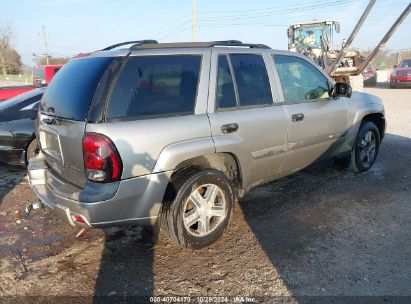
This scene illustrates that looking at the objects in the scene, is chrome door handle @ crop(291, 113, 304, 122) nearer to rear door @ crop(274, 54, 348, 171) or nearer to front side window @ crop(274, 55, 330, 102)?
rear door @ crop(274, 54, 348, 171)

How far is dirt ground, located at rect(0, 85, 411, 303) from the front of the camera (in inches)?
120

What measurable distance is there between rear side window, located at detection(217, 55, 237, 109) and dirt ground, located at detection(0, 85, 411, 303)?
53.7 inches

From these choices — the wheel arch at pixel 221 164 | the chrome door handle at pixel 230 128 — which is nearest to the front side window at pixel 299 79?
the chrome door handle at pixel 230 128

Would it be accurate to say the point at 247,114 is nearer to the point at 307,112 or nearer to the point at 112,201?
the point at 307,112

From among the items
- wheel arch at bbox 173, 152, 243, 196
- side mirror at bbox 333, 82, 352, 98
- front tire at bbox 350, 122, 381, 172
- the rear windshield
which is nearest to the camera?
the rear windshield

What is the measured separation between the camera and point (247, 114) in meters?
3.84

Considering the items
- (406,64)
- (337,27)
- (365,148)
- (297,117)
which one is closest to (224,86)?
(297,117)

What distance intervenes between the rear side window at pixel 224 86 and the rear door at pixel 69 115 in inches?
41.8

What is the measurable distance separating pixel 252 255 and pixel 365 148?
126 inches

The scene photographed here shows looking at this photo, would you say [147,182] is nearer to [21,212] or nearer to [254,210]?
[254,210]

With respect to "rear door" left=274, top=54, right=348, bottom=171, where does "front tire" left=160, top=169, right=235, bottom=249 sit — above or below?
below

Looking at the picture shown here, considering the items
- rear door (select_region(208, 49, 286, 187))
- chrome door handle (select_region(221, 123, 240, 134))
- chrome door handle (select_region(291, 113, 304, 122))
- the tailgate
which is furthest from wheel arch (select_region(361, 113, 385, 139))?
the tailgate

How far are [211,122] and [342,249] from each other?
5.66 ft

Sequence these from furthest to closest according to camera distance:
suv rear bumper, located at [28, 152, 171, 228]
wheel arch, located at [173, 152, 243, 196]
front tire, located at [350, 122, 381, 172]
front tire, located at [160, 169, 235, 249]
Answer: front tire, located at [350, 122, 381, 172] → wheel arch, located at [173, 152, 243, 196] → front tire, located at [160, 169, 235, 249] → suv rear bumper, located at [28, 152, 171, 228]
